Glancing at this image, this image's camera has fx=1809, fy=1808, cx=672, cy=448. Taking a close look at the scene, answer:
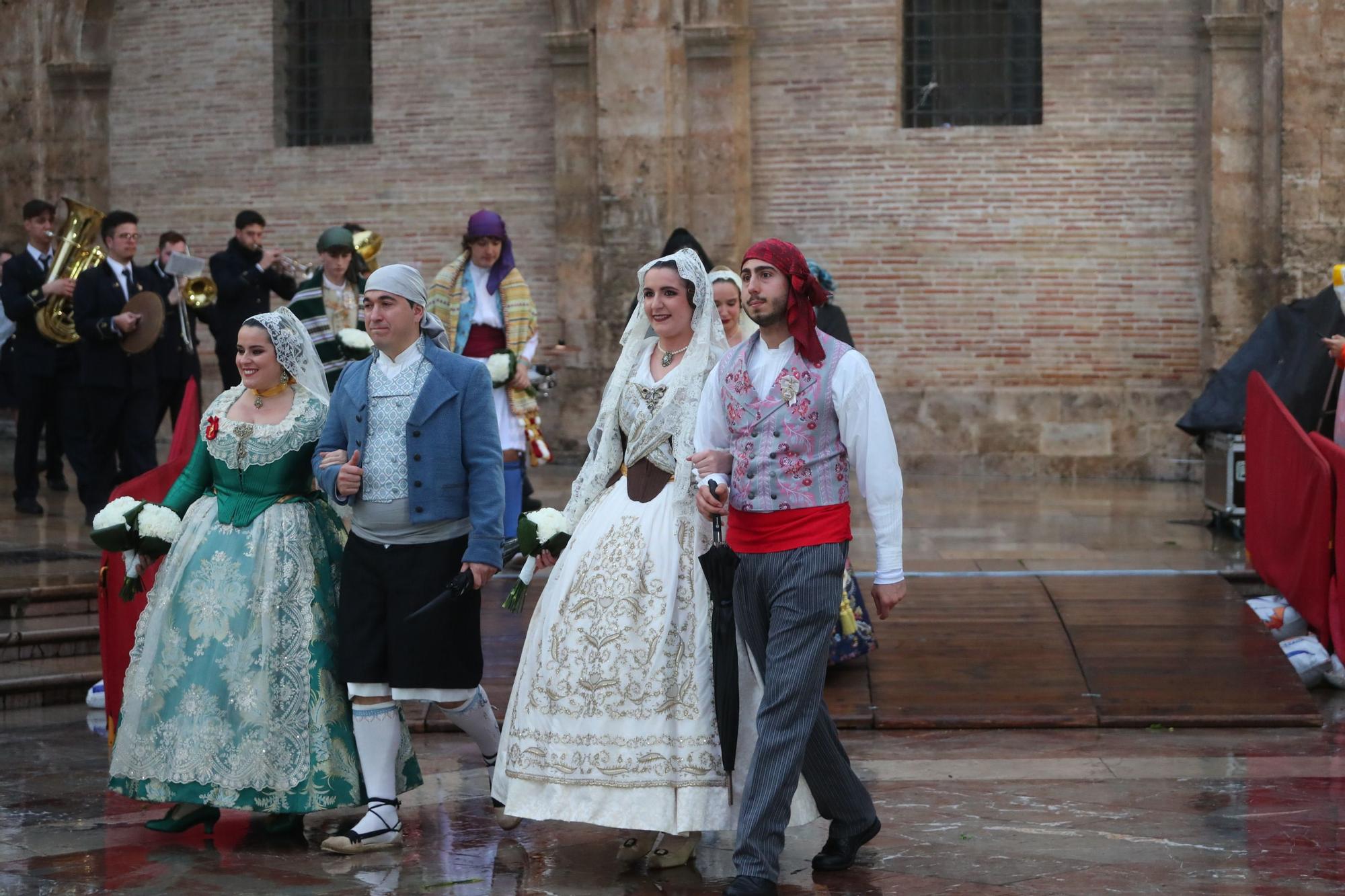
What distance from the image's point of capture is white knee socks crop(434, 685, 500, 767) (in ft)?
18.4

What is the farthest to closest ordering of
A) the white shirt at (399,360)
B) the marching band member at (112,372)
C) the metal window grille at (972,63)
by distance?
1. the metal window grille at (972,63)
2. the marching band member at (112,372)
3. the white shirt at (399,360)

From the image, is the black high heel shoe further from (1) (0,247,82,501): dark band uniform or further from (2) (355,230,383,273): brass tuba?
(1) (0,247,82,501): dark band uniform

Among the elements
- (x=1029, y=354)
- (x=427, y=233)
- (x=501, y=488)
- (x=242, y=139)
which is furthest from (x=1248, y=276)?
(x=501, y=488)

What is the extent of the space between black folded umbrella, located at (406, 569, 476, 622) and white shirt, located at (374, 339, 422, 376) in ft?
2.24

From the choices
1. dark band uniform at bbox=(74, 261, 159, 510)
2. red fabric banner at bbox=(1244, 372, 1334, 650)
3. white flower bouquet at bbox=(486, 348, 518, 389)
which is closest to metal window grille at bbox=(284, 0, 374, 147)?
dark band uniform at bbox=(74, 261, 159, 510)

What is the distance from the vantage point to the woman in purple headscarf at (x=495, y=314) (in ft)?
29.7

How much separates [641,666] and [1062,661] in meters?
3.06

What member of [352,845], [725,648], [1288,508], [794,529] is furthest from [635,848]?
[1288,508]

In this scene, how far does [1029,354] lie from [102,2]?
920cm

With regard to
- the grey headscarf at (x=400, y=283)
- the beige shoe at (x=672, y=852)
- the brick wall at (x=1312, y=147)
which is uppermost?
the brick wall at (x=1312, y=147)

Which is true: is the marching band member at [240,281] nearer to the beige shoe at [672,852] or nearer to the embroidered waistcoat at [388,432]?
the embroidered waistcoat at [388,432]

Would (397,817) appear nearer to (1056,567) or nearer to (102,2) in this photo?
(1056,567)

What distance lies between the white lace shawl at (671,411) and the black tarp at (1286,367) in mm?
4769

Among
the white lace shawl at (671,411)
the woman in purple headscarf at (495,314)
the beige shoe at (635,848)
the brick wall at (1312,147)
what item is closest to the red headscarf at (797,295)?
the white lace shawl at (671,411)
